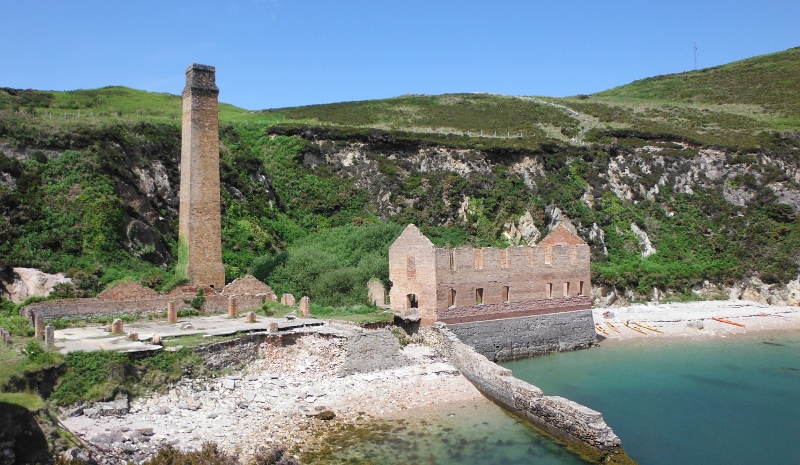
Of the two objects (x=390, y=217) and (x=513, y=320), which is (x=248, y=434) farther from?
(x=390, y=217)

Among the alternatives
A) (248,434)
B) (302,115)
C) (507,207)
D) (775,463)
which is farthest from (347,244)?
(302,115)

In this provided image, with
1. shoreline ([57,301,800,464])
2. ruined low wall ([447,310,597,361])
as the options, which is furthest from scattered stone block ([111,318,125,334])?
ruined low wall ([447,310,597,361])

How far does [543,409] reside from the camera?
1681 centimetres

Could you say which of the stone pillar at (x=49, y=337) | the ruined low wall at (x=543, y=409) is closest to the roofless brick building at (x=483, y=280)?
the ruined low wall at (x=543, y=409)

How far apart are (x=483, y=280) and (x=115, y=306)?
13414mm

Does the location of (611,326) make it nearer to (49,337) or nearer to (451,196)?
(451,196)

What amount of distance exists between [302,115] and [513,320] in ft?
138

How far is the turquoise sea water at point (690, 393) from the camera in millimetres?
16453

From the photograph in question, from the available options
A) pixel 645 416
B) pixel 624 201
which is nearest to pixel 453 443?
pixel 645 416

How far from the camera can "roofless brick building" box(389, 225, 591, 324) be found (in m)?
23.8

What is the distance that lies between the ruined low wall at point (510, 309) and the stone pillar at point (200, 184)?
10.3 m

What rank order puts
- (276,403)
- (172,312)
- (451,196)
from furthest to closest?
(451,196)
(172,312)
(276,403)

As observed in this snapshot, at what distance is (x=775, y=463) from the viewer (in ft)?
50.9

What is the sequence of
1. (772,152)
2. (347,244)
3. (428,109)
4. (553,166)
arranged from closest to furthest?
(347,244) < (553,166) < (772,152) < (428,109)
